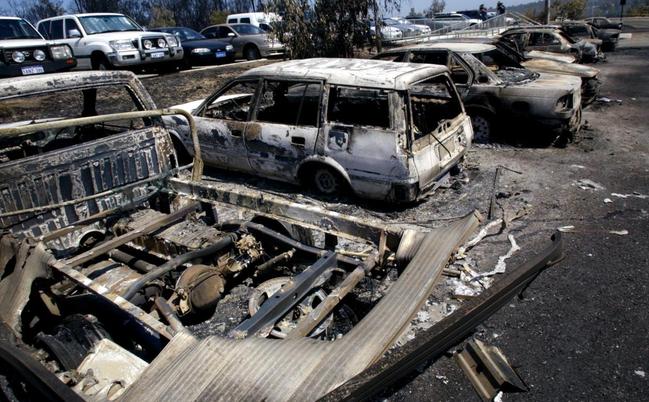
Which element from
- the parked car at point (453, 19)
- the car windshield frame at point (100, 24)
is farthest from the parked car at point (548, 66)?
the parked car at point (453, 19)

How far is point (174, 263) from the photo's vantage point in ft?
9.56

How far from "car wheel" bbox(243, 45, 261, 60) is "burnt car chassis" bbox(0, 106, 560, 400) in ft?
50.1

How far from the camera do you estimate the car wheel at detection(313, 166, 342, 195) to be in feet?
17.9

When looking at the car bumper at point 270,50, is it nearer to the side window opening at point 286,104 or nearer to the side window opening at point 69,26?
the side window opening at point 69,26

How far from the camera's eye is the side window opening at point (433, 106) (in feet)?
18.4

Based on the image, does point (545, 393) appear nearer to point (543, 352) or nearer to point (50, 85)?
point (543, 352)

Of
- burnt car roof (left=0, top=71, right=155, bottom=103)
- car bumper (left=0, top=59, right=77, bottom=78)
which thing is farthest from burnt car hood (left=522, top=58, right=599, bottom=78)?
car bumper (left=0, top=59, right=77, bottom=78)

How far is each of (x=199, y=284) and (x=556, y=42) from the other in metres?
14.0

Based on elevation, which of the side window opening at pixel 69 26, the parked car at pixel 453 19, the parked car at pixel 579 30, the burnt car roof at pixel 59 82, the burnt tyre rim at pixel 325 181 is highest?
the parked car at pixel 453 19

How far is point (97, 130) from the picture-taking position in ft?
14.7

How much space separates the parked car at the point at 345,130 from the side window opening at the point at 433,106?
0.01 meters

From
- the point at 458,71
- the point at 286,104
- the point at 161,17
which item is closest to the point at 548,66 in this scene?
the point at 458,71

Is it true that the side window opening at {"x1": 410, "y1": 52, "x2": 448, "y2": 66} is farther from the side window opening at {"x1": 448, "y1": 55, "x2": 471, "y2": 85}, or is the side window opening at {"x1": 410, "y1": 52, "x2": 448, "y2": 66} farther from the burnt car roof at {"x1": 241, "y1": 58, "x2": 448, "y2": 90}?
the burnt car roof at {"x1": 241, "y1": 58, "x2": 448, "y2": 90}

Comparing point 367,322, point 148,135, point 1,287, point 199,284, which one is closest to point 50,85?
point 148,135
